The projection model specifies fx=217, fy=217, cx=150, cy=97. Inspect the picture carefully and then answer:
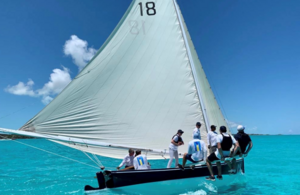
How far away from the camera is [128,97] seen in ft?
30.0

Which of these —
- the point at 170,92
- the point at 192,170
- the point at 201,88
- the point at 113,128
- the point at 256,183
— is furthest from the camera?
the point at 256,183

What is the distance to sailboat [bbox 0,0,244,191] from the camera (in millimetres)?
8195

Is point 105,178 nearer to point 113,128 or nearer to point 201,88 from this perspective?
point 113,128

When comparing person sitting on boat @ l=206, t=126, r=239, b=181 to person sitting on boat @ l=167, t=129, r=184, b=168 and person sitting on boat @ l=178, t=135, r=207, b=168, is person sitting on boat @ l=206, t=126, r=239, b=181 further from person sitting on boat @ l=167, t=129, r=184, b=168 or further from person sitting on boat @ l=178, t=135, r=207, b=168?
person sitting on boat @ l=167, t=129, r=184, b=168

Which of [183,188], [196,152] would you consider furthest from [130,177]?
[196,152]

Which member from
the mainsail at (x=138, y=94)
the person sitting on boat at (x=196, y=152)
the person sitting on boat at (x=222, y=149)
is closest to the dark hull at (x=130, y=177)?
the person sitting on boat at (x=196, y=152)

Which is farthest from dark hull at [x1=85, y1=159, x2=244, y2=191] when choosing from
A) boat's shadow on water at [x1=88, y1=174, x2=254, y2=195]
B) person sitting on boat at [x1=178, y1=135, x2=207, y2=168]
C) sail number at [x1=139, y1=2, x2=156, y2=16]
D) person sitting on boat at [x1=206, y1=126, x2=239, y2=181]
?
sail number at [x1=139, y1=2, x2=156, y2=16]

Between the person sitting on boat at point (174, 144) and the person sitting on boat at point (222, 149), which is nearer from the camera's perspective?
the person sitting on boat at point (222, 149)

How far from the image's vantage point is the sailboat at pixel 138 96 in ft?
26.9

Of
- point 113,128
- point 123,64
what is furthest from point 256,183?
point 123,64

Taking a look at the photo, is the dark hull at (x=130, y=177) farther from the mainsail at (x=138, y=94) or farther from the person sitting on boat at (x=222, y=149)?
the mainsail at (x=138, y=94)

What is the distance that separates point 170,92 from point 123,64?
2.41 metres

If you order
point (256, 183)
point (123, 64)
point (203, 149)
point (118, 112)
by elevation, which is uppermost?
point (123, 64)

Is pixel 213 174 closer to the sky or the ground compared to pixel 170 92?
closer to the ground
